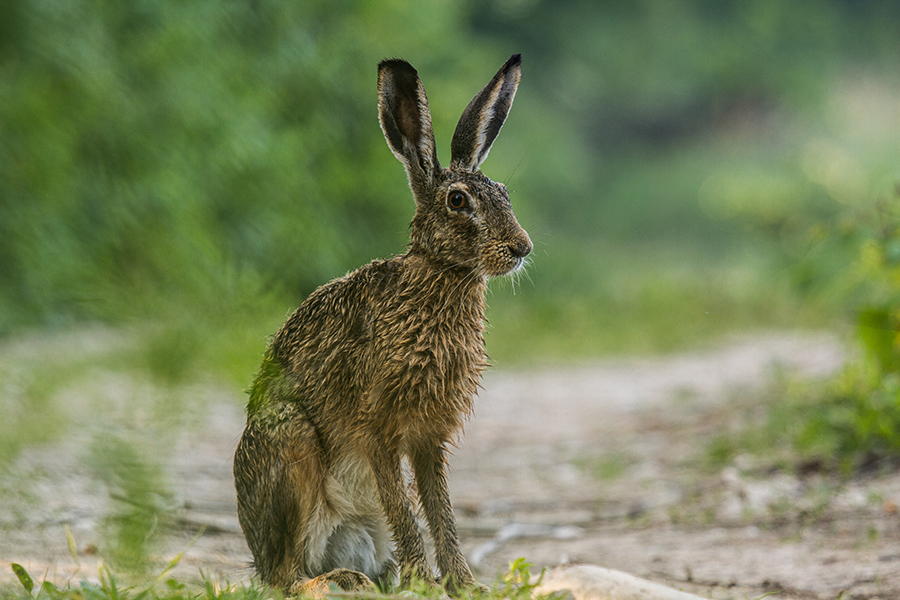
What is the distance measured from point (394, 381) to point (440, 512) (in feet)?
1.44

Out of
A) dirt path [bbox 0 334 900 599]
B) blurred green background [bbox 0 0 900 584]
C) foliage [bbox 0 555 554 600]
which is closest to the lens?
foliage [bbox 0 555 554 600]

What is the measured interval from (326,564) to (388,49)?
6.98 m

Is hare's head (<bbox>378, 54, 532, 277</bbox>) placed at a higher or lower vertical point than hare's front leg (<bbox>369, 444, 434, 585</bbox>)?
higher

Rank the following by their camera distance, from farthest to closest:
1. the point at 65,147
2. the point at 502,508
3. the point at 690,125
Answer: the point at 690,125
the point at 65,147
the point at 502,508

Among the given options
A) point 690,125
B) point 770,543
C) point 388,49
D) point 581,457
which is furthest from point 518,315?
point 690,125

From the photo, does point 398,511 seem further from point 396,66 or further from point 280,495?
point 396,66

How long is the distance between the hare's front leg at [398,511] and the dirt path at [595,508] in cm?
57

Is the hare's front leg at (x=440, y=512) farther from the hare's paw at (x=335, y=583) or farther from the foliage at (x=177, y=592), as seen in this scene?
the hare's paw at (x=335, y=583)

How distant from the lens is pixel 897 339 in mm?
4492

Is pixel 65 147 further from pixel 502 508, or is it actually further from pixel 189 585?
pixel 189 585

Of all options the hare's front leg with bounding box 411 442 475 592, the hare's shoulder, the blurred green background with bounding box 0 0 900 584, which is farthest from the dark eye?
the hare's front leg with bounding box 411 442 475 592

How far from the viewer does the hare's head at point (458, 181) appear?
2.62 meters

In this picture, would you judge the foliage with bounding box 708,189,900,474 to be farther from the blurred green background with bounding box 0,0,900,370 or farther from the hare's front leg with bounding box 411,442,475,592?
the hare's front leg with bounding box 411,442,475,592

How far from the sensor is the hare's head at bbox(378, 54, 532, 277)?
103 inches
